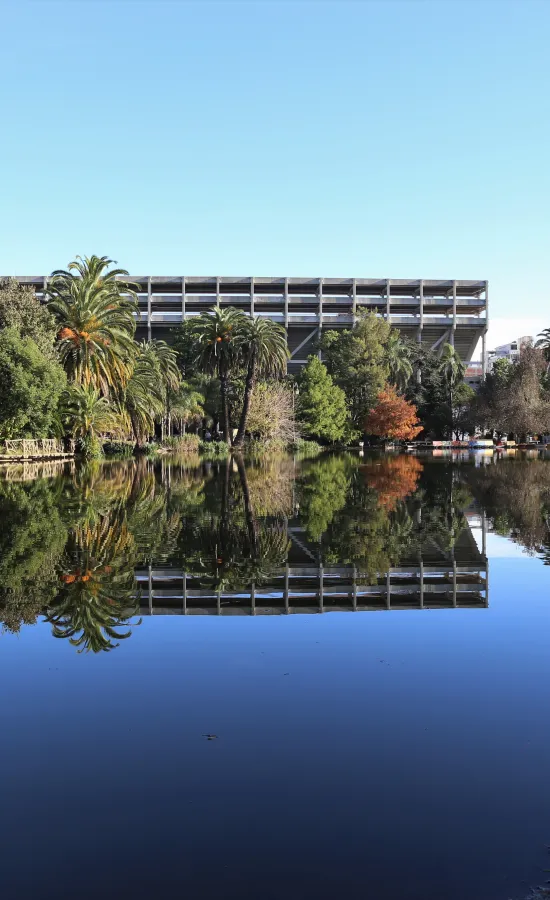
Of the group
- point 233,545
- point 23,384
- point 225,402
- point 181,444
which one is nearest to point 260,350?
point 225,402

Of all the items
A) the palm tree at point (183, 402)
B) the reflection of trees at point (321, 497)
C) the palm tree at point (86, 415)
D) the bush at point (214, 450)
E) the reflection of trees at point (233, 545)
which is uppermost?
the palm tree at point (183, 402)

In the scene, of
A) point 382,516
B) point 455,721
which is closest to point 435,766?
point 455,721

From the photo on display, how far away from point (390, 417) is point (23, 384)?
44.3 m

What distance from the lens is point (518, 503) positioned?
21250mm

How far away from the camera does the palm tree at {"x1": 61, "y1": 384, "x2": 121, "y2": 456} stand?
43344mm

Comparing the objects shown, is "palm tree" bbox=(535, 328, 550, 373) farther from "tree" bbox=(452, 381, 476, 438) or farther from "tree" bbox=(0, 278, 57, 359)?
"tree" bbox=(0, 278, 57, 359)

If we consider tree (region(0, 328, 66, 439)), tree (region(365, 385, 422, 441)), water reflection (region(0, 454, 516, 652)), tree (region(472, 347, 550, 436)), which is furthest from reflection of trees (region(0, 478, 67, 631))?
tree (region(472, 347, 550, 436))

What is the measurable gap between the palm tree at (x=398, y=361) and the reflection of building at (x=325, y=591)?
71711 millimetres

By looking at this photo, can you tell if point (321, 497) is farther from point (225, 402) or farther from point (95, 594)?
point (225, 402)

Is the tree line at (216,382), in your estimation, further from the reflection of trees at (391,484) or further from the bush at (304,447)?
the reflection of trees at (391,484)

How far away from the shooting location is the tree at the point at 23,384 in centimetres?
3847

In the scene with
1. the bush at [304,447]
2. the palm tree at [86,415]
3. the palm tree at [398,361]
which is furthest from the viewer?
the palm tree at [398,361]

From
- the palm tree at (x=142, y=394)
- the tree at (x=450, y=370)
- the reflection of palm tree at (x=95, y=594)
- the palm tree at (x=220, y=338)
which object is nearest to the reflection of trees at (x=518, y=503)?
the reflection of palm tree at (x=95, y=594)

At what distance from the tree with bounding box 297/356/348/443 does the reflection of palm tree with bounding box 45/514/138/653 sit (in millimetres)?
59988
